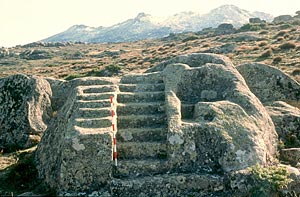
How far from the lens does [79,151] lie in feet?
42.4

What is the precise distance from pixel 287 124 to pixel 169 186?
6.98 m

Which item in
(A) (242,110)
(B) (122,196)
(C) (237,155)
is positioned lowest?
(B) (122,196)

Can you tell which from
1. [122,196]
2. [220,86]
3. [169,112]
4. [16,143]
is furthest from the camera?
[16,143]

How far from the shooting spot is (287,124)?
17188mm

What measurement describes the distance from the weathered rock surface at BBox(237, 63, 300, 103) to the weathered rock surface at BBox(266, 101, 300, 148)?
231cm

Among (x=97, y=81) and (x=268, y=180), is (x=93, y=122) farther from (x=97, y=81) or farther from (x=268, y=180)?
(x=268, y=180)

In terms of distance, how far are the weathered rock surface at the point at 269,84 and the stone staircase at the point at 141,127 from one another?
208 inches

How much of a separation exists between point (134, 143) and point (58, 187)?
2.83m

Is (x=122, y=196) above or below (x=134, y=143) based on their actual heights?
below

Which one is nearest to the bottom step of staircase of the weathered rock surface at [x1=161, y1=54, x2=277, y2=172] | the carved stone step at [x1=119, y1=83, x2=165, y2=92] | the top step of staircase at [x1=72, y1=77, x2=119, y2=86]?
the weathered rock surface at [x1=161, y1=54, x2=277, y2=172]

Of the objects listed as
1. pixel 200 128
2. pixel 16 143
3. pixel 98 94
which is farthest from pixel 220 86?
pixel 16 143

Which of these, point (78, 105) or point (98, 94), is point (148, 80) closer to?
point (98, 94)

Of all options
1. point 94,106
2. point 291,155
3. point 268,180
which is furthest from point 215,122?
point 94,106

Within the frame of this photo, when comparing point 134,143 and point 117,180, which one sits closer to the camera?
point 117,180
